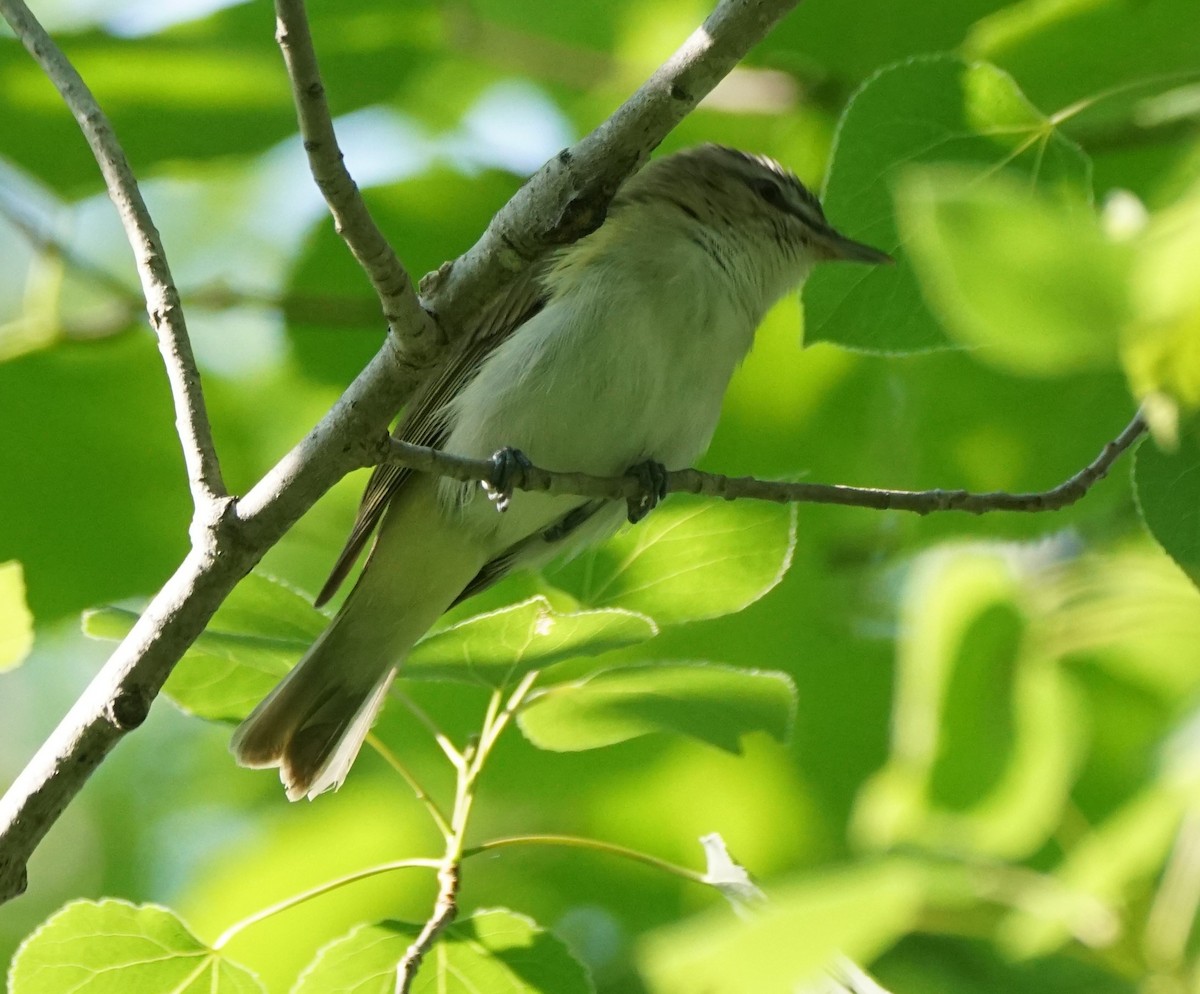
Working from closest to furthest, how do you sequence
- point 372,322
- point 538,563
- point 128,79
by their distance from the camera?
point 128,79 < point 372,322 < point 538,563

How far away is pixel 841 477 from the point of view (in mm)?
3477

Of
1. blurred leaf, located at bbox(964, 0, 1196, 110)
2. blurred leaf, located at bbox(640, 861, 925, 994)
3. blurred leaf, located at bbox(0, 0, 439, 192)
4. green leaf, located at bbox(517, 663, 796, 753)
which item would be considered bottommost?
blurred leaf, located at bbox(640, 861, 925, 994)

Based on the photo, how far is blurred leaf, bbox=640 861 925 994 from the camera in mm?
708

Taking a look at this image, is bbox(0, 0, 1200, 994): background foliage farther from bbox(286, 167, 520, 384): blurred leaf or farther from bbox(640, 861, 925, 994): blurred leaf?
bbox(640, 861, 925, 994): blurred leaf

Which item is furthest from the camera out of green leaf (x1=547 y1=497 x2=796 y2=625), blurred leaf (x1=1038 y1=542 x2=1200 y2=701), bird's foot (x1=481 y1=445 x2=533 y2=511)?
bird's foot (x1=481 y1=445 x2=533 y2=511)

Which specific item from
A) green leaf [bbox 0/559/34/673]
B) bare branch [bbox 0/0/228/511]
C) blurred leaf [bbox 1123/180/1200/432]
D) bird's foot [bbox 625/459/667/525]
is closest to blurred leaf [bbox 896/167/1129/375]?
blurred leaf [bbox 1123/180/1200/432]

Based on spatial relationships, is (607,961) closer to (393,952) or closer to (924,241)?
(393,952)

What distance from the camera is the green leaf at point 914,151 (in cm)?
224

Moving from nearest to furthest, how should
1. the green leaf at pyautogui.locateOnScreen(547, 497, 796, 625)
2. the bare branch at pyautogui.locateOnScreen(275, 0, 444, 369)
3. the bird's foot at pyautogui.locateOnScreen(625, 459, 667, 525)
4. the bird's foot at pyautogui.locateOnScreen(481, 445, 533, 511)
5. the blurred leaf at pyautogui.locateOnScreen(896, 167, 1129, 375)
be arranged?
the blurred leaf at pyautogui.locateOnScreen(896, 167, 1129, 375), the bare branch at pyautogui.locateOnScreen(275, 0, 444, 369), the green leaf at pyautogui.locateOnScreen(547, 497, 796, 625), the bird's foot at pyautogui.locateOnScreen(481, 445, 533, 511), the bird's foot at pyautogui.locateOnScreen(625, 459, 667, 525)

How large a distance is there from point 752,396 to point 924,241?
9.94ft

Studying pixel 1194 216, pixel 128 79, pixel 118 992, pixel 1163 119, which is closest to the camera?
pixel 1194 216

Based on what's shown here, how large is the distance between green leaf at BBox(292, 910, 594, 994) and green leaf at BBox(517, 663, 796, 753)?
31 centimetres

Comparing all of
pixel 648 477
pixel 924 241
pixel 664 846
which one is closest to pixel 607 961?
pixel 664 846

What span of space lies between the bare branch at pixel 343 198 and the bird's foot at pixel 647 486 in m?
1.19
